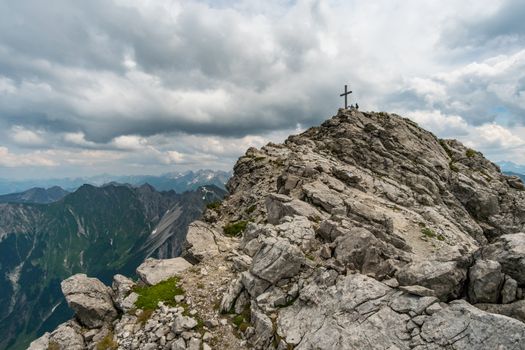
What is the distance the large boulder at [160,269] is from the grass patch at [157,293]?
32.0 inches

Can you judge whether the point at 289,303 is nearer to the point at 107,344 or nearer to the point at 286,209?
the point at 107,344

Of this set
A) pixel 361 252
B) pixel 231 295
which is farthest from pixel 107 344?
pixel 361 252

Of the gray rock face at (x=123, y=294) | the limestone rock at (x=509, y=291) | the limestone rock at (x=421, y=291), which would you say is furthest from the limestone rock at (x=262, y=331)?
the limestone rock at (x=509, y=291)

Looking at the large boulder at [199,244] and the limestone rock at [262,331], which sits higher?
the large boulder at [199,244]

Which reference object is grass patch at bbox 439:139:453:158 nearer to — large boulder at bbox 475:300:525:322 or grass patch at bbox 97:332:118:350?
large boulder at bbox 475:300:525:322

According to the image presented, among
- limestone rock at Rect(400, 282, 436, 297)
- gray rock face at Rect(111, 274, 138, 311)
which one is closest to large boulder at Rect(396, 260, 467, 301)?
limestone rock at Rect(400, 282, 436, 297)

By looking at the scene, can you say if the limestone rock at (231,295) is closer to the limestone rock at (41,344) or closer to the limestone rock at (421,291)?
the limestone rock at (421,291)

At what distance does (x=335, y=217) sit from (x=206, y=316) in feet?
46.5

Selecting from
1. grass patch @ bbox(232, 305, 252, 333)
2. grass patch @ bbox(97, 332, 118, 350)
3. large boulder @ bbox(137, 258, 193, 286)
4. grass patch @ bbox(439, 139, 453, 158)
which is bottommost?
grass patch @ bbox(97, 332, 118, 350)

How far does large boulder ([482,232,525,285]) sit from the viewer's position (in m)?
16.0

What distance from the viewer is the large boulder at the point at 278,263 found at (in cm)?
2099

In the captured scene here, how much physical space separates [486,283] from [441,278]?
203 centimetres

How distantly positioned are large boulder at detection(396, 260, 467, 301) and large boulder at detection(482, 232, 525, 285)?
198 centimetres

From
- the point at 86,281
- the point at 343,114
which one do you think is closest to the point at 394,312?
the point at 86,281
